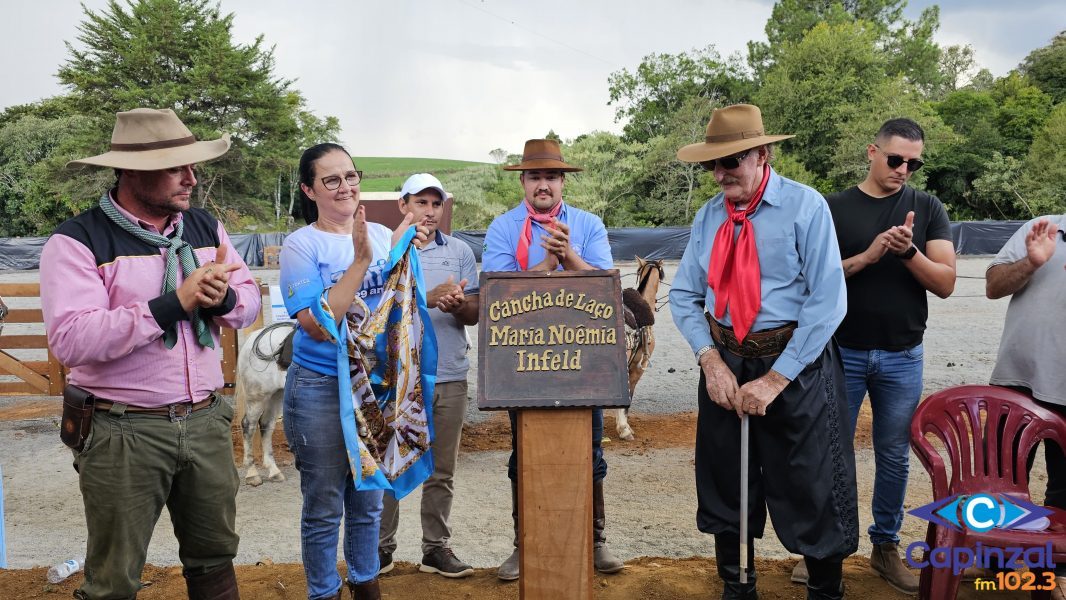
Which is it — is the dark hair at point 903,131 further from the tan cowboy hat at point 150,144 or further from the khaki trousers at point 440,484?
the tan cowboy hat at point 150,144

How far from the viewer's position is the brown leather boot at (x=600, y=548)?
14.2ft

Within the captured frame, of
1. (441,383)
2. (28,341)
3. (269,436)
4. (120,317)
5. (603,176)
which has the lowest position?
(269,436)

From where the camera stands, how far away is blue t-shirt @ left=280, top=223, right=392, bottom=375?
322 cm

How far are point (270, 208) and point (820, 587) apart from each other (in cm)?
4749

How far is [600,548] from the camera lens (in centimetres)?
438

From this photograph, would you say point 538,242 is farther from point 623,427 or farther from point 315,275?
point 623,427

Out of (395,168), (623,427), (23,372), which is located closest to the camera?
(623,427)

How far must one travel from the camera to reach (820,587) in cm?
357

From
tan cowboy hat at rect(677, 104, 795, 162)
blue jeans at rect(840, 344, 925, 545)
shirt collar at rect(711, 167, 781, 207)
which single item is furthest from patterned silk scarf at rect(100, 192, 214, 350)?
blue jeans at rect(840, 344, 925, 545)

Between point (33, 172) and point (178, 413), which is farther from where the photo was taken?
point (33, 172)

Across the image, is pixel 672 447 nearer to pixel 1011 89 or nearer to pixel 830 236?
pixel 830 236

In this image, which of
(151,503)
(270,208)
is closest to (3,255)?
(270,208)

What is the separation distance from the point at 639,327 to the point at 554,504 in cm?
449

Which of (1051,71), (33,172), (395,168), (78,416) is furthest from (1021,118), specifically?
(395,168)
